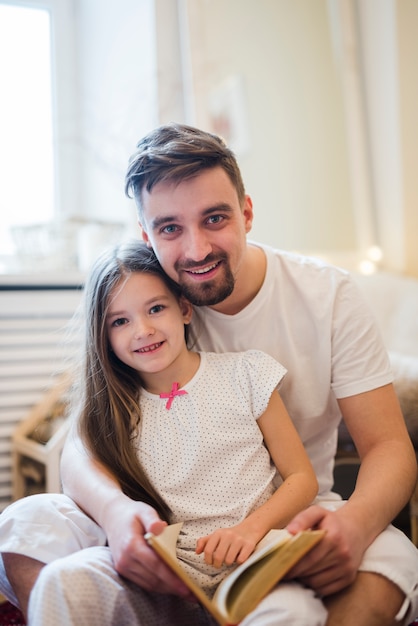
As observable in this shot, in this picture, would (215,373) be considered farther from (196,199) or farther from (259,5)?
(259,5)

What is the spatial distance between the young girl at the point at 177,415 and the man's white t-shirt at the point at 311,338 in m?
0.08

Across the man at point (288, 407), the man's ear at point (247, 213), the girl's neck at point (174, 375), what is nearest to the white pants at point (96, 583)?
the man at point (288, 407)

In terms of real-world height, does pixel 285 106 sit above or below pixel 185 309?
above

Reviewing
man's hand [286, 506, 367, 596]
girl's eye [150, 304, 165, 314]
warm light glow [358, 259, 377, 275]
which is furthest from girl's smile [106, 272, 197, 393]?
warm light glow [358, 259, 377, 275]

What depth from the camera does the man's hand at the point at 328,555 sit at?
87 centimetres

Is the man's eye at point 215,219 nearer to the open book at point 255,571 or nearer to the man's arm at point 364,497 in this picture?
the man's arm at point 364,497

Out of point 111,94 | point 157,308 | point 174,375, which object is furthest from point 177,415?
point 111,94

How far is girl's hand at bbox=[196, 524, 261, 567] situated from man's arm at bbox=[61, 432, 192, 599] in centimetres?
7

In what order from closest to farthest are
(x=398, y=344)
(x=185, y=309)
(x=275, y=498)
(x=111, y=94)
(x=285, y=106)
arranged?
(x=275, y=498)
(x=185, y=309)
(x=398, y=344)
(x=111, y=94)
(x=285, y=106)

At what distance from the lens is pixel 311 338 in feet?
4.18

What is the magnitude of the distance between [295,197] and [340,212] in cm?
25

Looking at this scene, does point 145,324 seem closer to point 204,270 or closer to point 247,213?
point 204,270

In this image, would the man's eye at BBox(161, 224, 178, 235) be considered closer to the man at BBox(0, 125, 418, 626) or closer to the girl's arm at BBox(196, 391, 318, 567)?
the man at BBox(0, 125, 418, 626)

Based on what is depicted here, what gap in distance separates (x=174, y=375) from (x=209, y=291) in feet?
0.61
